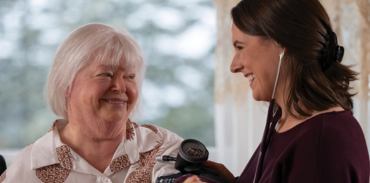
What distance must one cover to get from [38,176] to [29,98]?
1.85m

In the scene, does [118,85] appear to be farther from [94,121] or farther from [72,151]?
[72,151]

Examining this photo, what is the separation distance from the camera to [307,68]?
4.08 feet

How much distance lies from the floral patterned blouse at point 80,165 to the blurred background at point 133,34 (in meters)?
1.58

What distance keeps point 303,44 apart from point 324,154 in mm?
329

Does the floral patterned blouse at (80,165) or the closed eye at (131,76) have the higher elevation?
the closed eye at (131,76)

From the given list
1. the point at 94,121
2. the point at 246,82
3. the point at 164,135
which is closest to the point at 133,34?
the point at 246,82

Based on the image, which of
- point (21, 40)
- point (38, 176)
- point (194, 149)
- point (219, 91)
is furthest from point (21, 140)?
point (194, 149)

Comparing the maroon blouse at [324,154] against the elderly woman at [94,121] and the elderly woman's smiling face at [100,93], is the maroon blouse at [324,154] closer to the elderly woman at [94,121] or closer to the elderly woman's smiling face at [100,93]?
the elderly woman at [94,121]

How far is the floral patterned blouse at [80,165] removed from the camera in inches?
62.1

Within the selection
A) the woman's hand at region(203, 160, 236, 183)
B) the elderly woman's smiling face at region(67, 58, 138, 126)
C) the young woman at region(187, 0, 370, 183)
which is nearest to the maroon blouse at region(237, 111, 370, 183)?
the young woman at region(187, 0, 370, 183)

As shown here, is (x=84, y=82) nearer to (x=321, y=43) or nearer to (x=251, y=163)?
(x=251, y=163)

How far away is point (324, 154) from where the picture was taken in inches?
42.8

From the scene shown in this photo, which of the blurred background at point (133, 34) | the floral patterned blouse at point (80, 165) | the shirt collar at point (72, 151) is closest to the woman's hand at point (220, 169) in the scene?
the floral patterned blouse at point (80, 165)

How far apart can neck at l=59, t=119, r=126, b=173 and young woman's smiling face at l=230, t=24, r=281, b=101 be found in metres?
0.57
